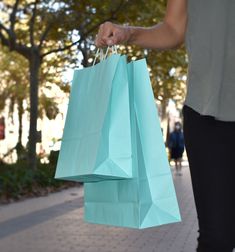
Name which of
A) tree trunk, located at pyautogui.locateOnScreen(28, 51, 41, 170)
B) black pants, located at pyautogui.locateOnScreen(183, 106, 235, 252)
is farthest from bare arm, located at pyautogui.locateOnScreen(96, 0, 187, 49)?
tree trunk, located at pyautogui.locateOnScreen(28, 51, 41, 170)

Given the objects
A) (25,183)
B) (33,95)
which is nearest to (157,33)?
(25,183)

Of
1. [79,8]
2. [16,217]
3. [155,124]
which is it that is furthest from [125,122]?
[79,8]

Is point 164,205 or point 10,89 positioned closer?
point 164,205

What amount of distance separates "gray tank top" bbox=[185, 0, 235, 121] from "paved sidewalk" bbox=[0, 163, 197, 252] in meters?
3.95

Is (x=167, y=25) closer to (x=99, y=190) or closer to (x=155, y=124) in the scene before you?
(x=155, y=124)

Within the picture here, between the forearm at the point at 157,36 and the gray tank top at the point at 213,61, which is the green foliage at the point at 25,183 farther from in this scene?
the gray tank top at the point at 213,61

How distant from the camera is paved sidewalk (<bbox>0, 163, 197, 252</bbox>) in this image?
20.1 feet

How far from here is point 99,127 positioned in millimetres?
2342

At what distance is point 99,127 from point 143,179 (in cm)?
27

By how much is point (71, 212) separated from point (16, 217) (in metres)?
0.99

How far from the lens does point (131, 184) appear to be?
241 centimetres

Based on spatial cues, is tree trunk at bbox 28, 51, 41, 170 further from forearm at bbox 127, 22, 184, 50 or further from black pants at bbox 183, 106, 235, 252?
black pants at bbox 183, 106, 235, 252

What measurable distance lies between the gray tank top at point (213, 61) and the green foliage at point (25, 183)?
8.70 metres

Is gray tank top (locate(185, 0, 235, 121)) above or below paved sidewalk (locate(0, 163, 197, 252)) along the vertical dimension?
above
